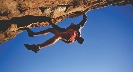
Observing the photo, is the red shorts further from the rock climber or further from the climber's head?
the climber's head

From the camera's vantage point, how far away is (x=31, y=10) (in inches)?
274

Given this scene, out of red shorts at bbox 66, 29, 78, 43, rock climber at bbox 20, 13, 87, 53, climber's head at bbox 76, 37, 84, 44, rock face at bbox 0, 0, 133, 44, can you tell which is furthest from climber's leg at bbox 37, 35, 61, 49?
rock face at bbox 0, 0, 133, 44

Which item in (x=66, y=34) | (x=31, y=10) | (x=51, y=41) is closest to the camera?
(x=31, y=10)

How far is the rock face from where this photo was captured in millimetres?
6250

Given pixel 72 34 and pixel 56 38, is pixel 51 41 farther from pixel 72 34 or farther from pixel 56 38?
pixel 72 34

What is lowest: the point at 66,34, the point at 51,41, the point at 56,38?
the point at 51,41

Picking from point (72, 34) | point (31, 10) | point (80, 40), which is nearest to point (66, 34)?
point (72, 34)

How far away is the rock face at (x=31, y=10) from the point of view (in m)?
6.25

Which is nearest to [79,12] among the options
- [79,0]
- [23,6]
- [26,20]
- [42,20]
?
[79,0]

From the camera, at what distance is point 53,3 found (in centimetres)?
704

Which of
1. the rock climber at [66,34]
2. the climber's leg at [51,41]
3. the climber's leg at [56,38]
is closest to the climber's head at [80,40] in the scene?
the rock climber at [66,34]

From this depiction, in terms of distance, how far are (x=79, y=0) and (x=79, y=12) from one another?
1631 millimetres

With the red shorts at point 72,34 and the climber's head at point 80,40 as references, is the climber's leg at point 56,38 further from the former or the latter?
the climber's head at point 80,40

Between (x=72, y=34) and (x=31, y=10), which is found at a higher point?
(x=31, y=10)
